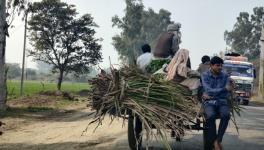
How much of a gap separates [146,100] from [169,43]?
2690 mm

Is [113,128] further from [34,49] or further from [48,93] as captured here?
[34,49]

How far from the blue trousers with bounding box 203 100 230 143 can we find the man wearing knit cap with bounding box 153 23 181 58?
7.38 feet

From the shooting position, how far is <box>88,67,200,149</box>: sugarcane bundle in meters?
7.59

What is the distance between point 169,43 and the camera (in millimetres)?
10289

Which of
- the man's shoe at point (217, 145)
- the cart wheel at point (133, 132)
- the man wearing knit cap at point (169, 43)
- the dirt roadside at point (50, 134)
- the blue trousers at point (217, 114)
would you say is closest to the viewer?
the man's shoe at point (217, 145)

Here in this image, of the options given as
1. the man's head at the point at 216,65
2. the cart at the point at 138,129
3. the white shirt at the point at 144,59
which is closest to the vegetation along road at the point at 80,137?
the cart at the point at 138,129

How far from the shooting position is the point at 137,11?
82.2m

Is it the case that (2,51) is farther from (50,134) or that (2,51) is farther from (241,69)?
(241,69)

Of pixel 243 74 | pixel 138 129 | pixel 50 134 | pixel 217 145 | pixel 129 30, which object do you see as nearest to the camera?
pixel 217 145

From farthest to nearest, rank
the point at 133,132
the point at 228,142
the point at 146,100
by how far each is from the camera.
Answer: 1. the point at 228,142
2. the point at 133,132
3. the point at 146,100

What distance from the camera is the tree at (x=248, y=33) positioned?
88594 mm

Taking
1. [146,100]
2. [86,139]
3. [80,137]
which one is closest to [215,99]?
[146,100]

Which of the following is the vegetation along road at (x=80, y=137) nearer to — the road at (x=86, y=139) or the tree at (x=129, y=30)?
the road at (x=86, y=139)

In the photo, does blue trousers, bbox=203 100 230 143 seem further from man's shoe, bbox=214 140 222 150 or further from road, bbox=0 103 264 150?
road, bbox=0 103 264 150
